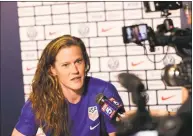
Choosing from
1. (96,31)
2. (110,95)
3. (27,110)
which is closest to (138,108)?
(110,95)

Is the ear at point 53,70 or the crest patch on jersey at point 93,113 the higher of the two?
the ear at point 53,70

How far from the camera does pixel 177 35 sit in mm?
1426

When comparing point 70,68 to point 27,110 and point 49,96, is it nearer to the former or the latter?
point 49,96

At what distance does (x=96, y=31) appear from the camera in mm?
1568

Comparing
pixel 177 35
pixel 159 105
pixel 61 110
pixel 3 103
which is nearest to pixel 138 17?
pixel 177 35

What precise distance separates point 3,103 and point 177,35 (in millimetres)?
909

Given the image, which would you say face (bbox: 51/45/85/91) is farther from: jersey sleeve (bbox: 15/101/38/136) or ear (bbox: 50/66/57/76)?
jersey sleeve (bbox: 15/101/38/136)

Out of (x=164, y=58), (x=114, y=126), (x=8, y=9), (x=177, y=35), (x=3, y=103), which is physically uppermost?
(x=8, y=9)

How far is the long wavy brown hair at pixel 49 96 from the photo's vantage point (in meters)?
1.47

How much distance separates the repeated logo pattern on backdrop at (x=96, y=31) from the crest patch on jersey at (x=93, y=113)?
20cm

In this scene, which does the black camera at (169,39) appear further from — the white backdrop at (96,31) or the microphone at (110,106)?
the microphone at (110,106)

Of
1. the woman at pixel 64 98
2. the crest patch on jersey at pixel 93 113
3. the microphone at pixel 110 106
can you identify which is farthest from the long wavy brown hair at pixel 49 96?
the microphone at pixel 110 106

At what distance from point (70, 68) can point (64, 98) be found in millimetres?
162

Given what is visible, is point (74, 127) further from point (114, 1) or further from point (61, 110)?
point (114, 1)
